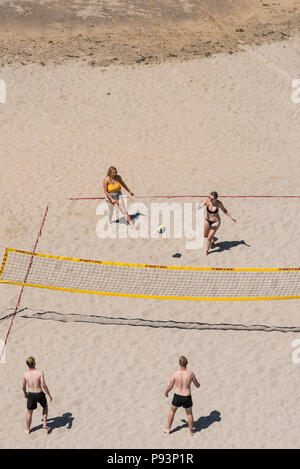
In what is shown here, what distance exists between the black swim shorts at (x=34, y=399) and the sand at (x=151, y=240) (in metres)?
0.63

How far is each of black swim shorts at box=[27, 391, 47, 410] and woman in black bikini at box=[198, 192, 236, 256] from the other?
5.07 metres

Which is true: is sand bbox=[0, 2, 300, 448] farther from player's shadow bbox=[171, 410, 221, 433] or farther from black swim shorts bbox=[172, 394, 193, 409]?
black swim shorts bbox=[172, 394, 193, 409]

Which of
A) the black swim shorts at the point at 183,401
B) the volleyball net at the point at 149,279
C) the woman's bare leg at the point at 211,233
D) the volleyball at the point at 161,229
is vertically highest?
the volleyball at the point at 161,229

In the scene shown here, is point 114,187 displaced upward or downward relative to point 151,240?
upward

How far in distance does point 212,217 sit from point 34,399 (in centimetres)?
529

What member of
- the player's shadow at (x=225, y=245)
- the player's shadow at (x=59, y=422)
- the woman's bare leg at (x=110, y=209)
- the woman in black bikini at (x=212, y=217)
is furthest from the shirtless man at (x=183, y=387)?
the woman's bare leg at (x=110, y=209)

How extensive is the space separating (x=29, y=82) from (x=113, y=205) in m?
7.63

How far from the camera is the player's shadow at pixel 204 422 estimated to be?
1141 cm

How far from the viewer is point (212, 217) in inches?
572

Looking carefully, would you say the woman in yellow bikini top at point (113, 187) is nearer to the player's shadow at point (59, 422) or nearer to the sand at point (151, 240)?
the sand at point (151, 240)

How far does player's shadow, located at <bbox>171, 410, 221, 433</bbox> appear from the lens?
1141cm

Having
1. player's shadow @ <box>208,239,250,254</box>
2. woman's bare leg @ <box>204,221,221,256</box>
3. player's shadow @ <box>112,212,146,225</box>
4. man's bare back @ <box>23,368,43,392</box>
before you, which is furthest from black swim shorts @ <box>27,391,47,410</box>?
player's shadow @ <box>112,212,146,225</box>

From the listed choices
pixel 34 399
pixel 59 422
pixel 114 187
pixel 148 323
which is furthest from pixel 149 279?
pixel 34 399

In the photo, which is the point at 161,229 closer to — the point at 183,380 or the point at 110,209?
the point at 110,209
